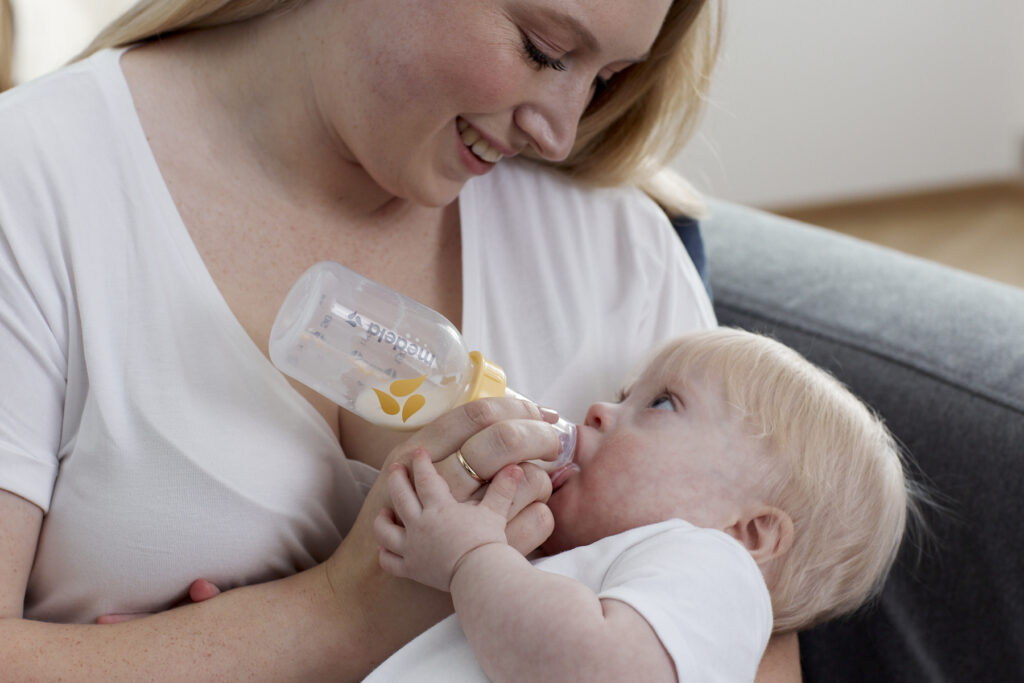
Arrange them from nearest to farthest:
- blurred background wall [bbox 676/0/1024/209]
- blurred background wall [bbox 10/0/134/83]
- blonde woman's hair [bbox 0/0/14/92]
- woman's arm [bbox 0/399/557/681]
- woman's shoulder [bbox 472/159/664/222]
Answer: woman's arm [bbox 0/399/557/681]
blonde woman's hair [bbox 0/0/14/92]
woman's shoulder [bbox 472/159/664/222]
blurred background wall [bbox 10/0/134/83]
blurred background wall [bbox 676/0/1024/209]

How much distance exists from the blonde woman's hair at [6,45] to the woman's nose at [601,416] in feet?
3.22

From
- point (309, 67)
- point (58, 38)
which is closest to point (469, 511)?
point (309, 67)

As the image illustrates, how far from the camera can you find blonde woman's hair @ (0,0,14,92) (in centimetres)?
147

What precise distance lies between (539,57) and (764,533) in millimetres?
649

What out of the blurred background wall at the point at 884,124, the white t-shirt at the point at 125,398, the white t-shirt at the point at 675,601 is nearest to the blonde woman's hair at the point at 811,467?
the white t-shirt at the point at 675,601

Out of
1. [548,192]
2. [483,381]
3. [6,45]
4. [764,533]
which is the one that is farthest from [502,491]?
[6,45]

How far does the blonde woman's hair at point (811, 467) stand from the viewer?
1.29 metres

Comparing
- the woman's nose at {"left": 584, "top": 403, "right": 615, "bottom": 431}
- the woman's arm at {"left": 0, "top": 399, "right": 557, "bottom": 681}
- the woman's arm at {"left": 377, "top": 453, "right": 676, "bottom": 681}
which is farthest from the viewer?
the woman's nose at {"left": 584, "top": 403, "right": 615, "bottom": 431}

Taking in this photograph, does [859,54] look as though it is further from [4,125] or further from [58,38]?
[4,125]

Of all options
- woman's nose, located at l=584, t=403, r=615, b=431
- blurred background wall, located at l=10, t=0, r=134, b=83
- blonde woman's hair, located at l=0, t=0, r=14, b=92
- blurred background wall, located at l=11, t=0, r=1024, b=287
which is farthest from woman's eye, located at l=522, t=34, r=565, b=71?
blurred background wall, located at l=11, t=0, r=1024, b=287

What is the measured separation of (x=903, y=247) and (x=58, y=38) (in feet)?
12.1

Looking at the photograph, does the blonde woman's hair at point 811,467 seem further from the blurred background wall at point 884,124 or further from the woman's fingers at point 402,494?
the blurred background wall at point 884,124

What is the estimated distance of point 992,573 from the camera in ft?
4.83

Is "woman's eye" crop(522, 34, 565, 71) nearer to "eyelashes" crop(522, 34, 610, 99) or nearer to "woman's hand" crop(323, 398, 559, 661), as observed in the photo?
"eyelashes" crop(522, 34, 610, 99)
